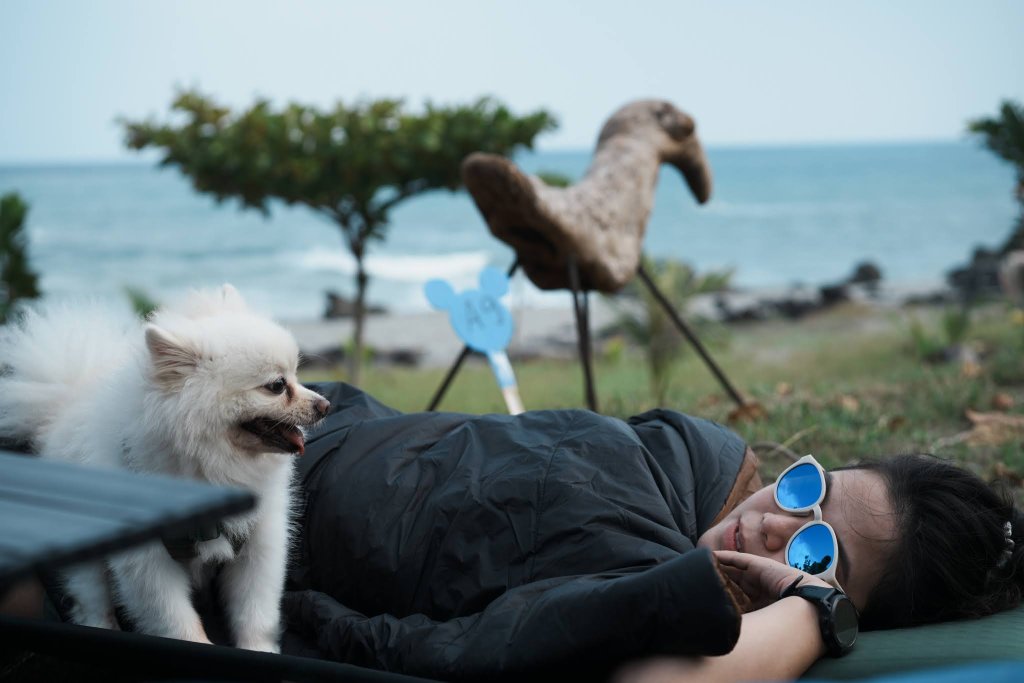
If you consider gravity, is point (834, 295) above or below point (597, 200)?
below

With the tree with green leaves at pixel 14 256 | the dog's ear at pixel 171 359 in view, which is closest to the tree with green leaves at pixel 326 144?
the tree with green leaves at pixel 14 256

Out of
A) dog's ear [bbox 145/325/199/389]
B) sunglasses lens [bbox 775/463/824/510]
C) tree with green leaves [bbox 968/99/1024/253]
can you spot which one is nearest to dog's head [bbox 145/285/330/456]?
dog's ear [bbox 145/325/199/389]

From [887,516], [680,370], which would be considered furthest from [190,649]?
[680,370]

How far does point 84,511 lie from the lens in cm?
119

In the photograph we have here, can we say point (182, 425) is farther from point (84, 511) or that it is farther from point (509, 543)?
point (84, 511)

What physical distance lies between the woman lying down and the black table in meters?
1.04

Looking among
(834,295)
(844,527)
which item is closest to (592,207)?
(844,527)

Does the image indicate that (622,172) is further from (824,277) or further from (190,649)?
(824,277)

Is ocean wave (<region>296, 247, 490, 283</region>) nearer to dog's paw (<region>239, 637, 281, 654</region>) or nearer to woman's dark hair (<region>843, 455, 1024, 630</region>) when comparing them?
dog's paw (<region>239, 637, 281, 654</region>)

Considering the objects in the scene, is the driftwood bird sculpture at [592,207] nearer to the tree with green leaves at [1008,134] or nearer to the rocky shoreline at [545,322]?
the tree with green leaves at [1008,134]

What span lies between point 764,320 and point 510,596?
565 inches

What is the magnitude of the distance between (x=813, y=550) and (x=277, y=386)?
4.59 feet

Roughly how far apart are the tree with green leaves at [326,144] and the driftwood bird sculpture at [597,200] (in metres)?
2.08

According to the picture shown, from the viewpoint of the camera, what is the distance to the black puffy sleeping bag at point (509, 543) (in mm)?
2002
